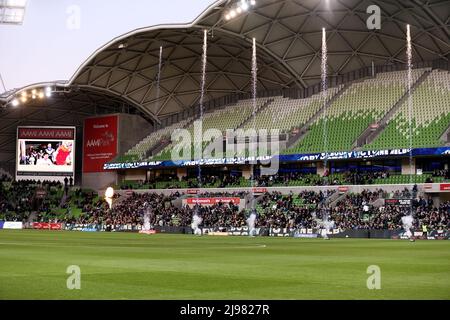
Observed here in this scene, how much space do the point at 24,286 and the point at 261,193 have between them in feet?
196

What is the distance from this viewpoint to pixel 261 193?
243 feet

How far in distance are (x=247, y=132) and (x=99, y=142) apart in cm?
2538

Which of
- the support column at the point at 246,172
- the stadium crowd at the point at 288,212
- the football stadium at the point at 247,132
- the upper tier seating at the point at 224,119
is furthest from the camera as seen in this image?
the upper tier seating at the point at 224,119

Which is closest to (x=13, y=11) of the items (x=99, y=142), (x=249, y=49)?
(x=249, y=49)

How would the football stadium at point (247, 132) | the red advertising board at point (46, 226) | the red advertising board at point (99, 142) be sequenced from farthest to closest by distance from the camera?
the red advertising board at point (99, 142)
the red advertising board at point (46, 226)
the football stadium at point (247, 132)

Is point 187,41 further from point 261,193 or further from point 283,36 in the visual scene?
point 261,193

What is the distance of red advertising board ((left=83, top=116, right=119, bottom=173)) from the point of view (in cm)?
9469

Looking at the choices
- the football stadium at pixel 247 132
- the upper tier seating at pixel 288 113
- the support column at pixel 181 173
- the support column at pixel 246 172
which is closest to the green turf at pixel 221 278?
the football stadium at pixel 247 132

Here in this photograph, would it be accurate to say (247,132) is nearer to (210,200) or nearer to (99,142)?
(210,200)

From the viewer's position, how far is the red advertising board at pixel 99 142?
311ft

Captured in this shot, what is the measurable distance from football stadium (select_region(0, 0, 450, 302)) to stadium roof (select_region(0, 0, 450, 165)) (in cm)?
22

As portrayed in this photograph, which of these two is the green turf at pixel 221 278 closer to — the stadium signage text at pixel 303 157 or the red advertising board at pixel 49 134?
the stadium signage text at pixel 303 157

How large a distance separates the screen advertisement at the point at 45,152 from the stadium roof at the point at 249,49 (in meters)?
5.12
